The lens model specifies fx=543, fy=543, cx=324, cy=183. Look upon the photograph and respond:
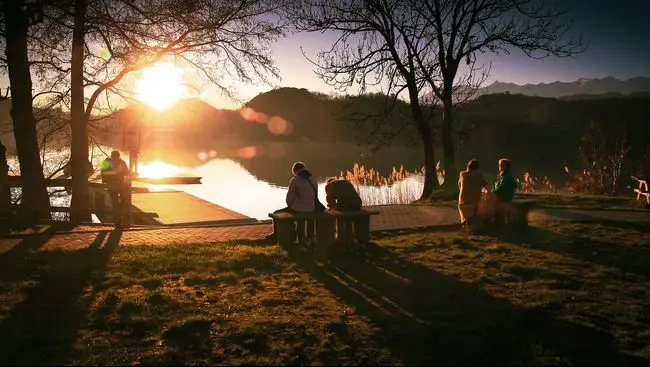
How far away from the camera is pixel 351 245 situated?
971 cm

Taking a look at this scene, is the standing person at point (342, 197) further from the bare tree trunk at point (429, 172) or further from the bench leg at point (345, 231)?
the bare tree trunk at point (429, 172)

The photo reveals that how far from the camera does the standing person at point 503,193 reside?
1105 cm

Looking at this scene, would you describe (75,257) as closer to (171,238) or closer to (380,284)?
(171,238)

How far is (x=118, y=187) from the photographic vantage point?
518 inches

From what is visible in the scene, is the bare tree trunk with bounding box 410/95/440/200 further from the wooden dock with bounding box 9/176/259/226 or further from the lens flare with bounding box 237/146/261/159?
the lens flare with bounding box 237/146/261/159

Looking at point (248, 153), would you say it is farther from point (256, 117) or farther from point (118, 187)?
point (118, 187)

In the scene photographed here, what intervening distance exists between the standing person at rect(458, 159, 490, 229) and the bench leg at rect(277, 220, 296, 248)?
3755mm

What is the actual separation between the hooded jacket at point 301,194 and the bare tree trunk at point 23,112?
6669 mm

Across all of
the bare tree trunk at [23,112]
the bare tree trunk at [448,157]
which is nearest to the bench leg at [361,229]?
the bare tree trunk at [23,112]

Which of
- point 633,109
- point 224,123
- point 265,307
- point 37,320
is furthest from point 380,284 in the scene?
point 224,123

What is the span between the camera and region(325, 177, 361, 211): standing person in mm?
9859

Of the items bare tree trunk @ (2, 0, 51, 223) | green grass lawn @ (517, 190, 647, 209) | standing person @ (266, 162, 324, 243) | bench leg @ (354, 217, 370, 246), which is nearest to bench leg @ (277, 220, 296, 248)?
standing person @ (266, 162, 324, 243)

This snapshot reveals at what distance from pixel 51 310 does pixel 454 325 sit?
175 inches

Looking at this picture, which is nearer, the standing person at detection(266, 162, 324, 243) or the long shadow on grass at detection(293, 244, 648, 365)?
the long shadow on grass at detection(293, 244, 648, 365)
